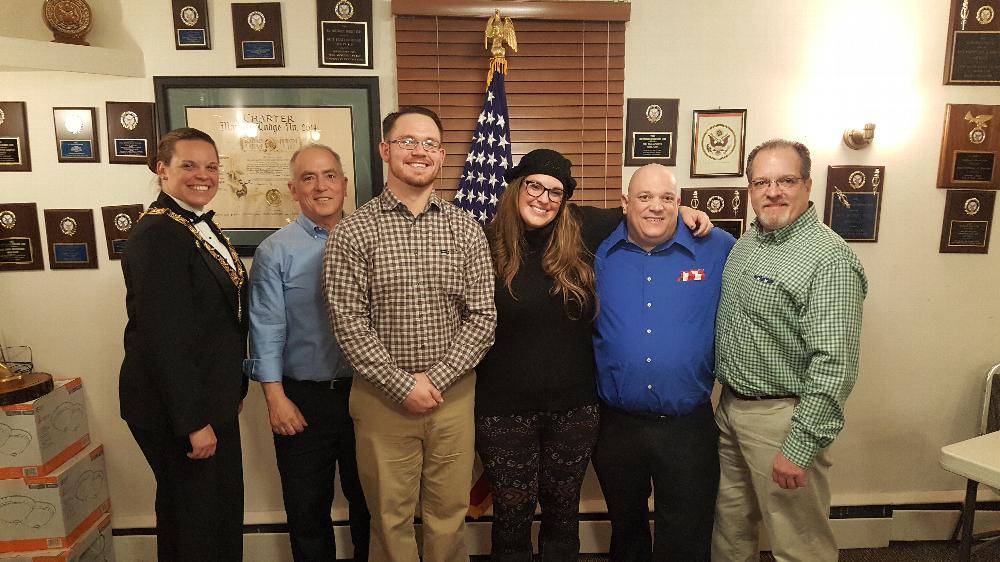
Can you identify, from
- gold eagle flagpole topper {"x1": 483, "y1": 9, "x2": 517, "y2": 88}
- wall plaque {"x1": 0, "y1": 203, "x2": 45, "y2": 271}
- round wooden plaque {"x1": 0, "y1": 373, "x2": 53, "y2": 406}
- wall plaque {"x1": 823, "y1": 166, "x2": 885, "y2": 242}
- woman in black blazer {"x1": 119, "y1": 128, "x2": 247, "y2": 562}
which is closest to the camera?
woman in black blazer {"x1": 119, "y1": 128, "x2": 247, "y2": 562}

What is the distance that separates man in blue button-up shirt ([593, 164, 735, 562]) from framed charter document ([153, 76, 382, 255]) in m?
1.22

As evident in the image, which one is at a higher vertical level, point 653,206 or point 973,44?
point 973,44

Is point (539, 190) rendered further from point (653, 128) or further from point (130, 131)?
Answer: point (130, 131)

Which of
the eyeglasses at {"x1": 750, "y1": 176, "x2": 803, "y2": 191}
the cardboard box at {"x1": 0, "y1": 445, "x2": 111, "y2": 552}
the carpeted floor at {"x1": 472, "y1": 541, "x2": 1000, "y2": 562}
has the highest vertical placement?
the eyeglasses at {"x1": 750, "y1": 176, "x2": 803, "y2": 191}

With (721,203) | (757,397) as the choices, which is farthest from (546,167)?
(721,203)

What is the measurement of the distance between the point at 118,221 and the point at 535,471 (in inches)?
82.7

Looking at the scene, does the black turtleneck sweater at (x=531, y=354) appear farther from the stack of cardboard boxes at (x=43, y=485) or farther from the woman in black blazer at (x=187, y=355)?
the stack of cardboard boxes at (x=43, y=485)

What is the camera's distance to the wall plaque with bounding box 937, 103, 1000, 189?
2.40 metres

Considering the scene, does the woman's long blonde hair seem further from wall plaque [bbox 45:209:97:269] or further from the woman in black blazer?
wall plaque [bbox 45:209:97:269]

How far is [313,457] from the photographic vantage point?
1880 mm

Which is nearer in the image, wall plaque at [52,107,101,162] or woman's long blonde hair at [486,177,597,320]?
woman's long blonde hair at [486,177,597,320]

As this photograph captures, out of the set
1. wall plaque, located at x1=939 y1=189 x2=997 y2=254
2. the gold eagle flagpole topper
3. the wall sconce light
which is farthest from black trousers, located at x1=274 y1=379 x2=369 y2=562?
wall plaque, located at x1=939 y1=189 x2=997 y2=254

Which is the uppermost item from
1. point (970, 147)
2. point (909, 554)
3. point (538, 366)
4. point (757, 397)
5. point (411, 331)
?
point (970, 147)

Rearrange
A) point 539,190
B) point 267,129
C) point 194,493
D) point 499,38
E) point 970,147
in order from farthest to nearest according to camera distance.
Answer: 1. point 970,147
2. point 267,129
3. point 499,38
4. point 539,190
5. point 194,493
